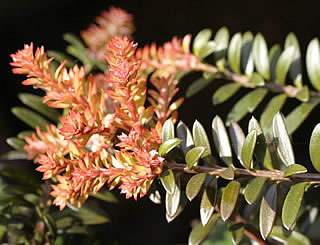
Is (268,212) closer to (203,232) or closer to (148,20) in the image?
(203,232)

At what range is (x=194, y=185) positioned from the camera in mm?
395

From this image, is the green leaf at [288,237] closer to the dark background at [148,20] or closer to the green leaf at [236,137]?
the green leaf at [236,137]

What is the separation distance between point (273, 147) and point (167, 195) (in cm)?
12

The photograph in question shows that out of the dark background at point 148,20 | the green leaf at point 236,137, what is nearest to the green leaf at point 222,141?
the green leaf at point 236,137

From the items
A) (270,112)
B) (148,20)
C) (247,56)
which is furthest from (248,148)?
(148,20)

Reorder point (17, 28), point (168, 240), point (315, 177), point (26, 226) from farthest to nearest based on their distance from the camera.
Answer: point (17, 28) < point (168, 240) < point (26, 226) < point (315, 177)

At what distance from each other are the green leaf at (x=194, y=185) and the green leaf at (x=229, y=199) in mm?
26

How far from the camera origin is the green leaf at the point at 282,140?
1.37 ft

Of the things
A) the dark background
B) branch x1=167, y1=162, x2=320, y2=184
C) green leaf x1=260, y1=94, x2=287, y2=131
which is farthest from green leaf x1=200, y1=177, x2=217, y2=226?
the dark background

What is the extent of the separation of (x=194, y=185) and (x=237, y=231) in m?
0.11

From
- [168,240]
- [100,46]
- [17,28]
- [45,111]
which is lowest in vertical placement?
[168,240]

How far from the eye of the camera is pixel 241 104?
57 cm

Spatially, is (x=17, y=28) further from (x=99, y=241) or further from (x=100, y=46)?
(x=99, y=241)

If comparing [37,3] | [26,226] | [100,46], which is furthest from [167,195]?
[37,3]
